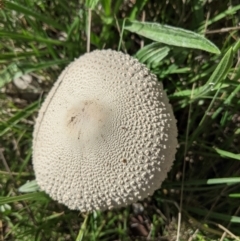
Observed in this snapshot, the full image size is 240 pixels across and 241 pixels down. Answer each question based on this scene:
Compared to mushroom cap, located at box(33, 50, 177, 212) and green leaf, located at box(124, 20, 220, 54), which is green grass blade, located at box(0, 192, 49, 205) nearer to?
mushroom cap, located at box(33, 50, 177, 212)

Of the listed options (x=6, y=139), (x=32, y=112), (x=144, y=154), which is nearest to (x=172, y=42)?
(x=144, y=154)

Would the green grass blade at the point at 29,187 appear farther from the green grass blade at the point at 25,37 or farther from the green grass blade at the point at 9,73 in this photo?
the green grass blade at the point at 25,37

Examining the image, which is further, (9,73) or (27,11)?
(9,73)

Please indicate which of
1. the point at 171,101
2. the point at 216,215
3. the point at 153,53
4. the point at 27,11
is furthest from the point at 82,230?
the point at 27,11

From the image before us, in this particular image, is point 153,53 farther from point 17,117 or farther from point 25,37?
point 17,117

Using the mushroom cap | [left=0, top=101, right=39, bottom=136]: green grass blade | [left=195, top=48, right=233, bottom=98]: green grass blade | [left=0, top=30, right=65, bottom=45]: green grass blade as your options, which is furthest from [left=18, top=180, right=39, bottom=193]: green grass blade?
[left=195, top=48, right=233, bottom=98]: green grass blade

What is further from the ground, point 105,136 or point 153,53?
point 153,53

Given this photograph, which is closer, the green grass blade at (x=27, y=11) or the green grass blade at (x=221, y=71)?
the green grass blade at (x=221, y=71)

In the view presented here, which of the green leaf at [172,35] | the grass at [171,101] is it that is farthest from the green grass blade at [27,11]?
the green leaf at [172,35]
